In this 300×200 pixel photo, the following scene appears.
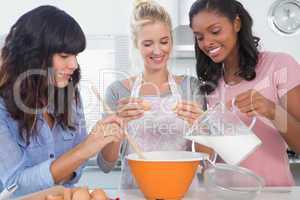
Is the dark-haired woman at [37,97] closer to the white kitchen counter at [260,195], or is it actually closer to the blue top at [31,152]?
the blue top at [31,152]

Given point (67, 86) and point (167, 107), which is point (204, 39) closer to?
point (167, 107)

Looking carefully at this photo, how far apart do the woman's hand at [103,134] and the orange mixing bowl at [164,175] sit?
4.9 inches

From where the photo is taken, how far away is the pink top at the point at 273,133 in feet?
4.06

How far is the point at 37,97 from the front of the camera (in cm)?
117

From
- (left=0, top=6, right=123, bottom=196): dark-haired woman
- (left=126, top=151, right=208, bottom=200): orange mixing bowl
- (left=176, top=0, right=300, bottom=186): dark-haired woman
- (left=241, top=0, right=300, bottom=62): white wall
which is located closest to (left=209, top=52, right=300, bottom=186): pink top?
(left=176, top=0, right=300, bottom=186): dark-haired woman

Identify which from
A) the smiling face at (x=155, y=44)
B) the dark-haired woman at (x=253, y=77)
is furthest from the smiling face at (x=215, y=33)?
the smiling face at (x=155, y=44)

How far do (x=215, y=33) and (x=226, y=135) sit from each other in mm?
437

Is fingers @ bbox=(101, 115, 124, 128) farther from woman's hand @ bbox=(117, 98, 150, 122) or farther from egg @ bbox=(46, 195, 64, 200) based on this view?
egg @ bbox=(46, 195, 64, 200)

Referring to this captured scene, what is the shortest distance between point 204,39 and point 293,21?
6.16 ft

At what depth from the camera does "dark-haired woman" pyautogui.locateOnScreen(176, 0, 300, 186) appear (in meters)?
1.22

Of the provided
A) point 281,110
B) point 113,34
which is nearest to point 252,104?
point 281,110

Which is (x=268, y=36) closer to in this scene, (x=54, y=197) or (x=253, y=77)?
(x=253, y=77)

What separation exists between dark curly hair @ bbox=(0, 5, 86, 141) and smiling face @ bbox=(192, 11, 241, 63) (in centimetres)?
40

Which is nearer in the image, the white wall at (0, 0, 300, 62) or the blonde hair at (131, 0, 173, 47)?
the blonde hair at (131, 0, 173, 47)
